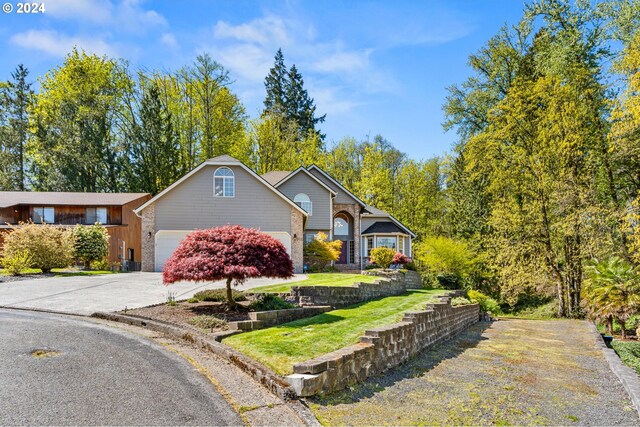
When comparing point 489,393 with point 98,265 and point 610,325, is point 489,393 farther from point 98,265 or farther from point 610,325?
point 98,265

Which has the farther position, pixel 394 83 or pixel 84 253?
pixel 84 253

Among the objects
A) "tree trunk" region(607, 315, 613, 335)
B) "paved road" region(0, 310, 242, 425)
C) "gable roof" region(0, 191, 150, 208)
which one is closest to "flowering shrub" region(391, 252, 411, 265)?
"tree trunk" region(607, 315, 613, 335)

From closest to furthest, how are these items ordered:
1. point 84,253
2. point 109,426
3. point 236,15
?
point 109,426 < point 236,15 < point 84,253

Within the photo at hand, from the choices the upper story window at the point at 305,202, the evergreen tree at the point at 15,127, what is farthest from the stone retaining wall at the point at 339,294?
the evergreen tree at the point at 15,127

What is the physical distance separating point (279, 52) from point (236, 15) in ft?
164

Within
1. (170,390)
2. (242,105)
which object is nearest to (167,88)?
(242,105)

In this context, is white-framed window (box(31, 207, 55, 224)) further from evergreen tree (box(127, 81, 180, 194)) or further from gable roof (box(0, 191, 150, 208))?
evergreen tree (box(127, 81, 180, 194))

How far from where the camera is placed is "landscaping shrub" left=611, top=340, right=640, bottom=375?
11.6 metres

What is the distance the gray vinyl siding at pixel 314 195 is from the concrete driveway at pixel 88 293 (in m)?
12.2

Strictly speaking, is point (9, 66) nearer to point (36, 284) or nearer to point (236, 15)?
point (36, 284)

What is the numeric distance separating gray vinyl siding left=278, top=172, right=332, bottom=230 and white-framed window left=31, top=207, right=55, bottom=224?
60.8ft

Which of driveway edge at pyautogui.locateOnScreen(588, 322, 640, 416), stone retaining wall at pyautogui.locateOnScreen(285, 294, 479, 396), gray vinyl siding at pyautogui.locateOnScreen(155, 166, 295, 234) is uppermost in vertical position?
gray vinyl siding at pyautogui.locateOnScreen(155, 166, 295, 234)

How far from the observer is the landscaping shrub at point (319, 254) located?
29.5 meters

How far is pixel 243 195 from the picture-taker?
91.5ft
